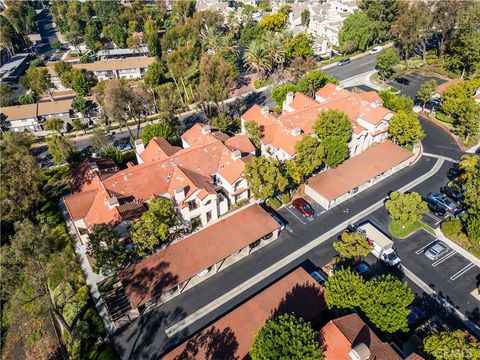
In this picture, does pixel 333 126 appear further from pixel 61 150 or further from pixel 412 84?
pixel 412 84

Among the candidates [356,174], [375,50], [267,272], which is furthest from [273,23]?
[267,272]

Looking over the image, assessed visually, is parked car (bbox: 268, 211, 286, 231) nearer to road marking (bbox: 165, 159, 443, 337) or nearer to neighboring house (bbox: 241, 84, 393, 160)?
road marking (bbox: 165, 159, 443, 337)

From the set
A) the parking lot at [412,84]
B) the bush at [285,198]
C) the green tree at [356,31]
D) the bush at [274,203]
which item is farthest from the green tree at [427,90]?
the bush at [274,203]

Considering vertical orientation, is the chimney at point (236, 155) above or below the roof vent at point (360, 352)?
above

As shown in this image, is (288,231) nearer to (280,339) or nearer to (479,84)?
(280,339)

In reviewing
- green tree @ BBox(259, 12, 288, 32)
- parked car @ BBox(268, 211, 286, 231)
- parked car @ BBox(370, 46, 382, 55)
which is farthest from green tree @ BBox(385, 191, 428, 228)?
green tree @ BBox(259, 12, 288, 32)

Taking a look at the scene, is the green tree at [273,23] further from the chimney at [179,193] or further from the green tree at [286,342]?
the green tree at [286,342]
